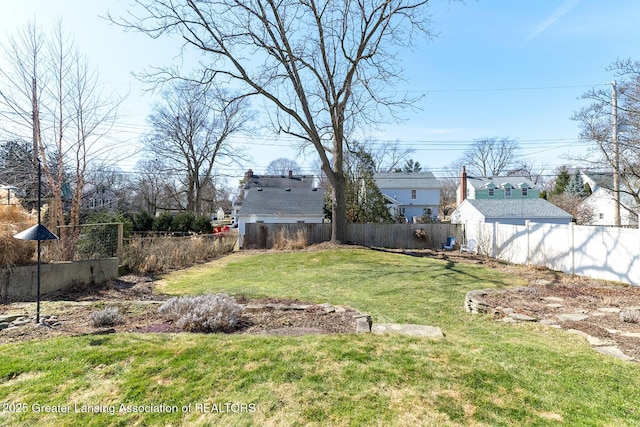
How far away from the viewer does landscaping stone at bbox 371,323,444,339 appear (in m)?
3.75

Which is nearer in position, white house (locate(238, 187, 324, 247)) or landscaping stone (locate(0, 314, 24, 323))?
landscaping stone (locate(0, 314, 24, 323))

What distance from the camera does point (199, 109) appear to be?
27.5 meters

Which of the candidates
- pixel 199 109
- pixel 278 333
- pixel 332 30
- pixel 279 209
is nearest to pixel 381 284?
pixel 278 333

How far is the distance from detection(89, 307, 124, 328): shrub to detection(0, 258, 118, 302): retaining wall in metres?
3.51

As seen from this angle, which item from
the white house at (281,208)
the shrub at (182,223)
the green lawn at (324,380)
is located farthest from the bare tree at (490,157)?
the green lawn at (324,380)

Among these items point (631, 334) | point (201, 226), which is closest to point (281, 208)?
point (201, 226)

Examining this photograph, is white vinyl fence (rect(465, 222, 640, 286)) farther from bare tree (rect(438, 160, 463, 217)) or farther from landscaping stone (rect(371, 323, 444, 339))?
bare tree (rect(438, 160, 463, 217))

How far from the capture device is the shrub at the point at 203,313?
3.76m

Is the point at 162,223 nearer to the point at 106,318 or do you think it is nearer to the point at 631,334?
the point at 106,318

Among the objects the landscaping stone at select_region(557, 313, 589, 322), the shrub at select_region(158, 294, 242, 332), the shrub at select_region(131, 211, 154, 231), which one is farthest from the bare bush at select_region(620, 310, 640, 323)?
the shrub at select_region(131, 211, 154, 231)

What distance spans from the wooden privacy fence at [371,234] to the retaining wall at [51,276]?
8.63 metres

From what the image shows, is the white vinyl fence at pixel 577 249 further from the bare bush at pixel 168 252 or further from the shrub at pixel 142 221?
the shrub at pixel 142 221

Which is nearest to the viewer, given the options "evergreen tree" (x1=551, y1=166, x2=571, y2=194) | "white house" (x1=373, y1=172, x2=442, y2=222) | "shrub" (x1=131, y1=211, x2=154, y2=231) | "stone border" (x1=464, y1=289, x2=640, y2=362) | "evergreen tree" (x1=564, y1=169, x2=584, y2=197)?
"stone border" (x1=464, y1=289, x2=640, y2=362)

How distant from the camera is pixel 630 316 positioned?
4.30 m
